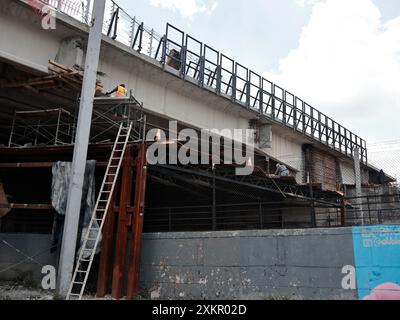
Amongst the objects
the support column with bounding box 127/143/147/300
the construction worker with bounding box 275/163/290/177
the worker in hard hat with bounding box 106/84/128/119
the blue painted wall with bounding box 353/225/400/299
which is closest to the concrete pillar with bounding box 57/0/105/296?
the support column with bounding box 127/143/147/300

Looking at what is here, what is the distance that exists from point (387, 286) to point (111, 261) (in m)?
7.65

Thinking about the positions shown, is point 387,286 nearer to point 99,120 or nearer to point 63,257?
point 63,257

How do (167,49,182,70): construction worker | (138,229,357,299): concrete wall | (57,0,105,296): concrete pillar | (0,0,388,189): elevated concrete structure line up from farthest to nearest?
(167,49,182,70): construction worker → (0,0,388,189): elevated concrete structure → (138,229,357,299): concrete wall → (57,0,105,296): concrete pillar

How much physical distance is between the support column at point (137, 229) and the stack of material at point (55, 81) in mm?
3355

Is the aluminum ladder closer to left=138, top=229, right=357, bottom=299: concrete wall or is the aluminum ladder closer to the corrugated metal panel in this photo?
left=138, top=229, right=357, bottom=299: concrete wall

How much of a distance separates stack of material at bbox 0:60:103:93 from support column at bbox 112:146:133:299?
3.06m

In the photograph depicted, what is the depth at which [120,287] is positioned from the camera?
11227mm

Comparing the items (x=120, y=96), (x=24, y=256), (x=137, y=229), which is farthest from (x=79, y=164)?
(x=24, y=256)

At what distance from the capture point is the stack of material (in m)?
12.7

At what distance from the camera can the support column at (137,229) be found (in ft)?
36.7

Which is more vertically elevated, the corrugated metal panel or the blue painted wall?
the corrugated metal panel

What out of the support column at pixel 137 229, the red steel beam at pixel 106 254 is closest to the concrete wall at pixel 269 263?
the support column at pixel 137 229

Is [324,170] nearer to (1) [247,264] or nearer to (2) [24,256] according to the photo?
(1) [247,264]
